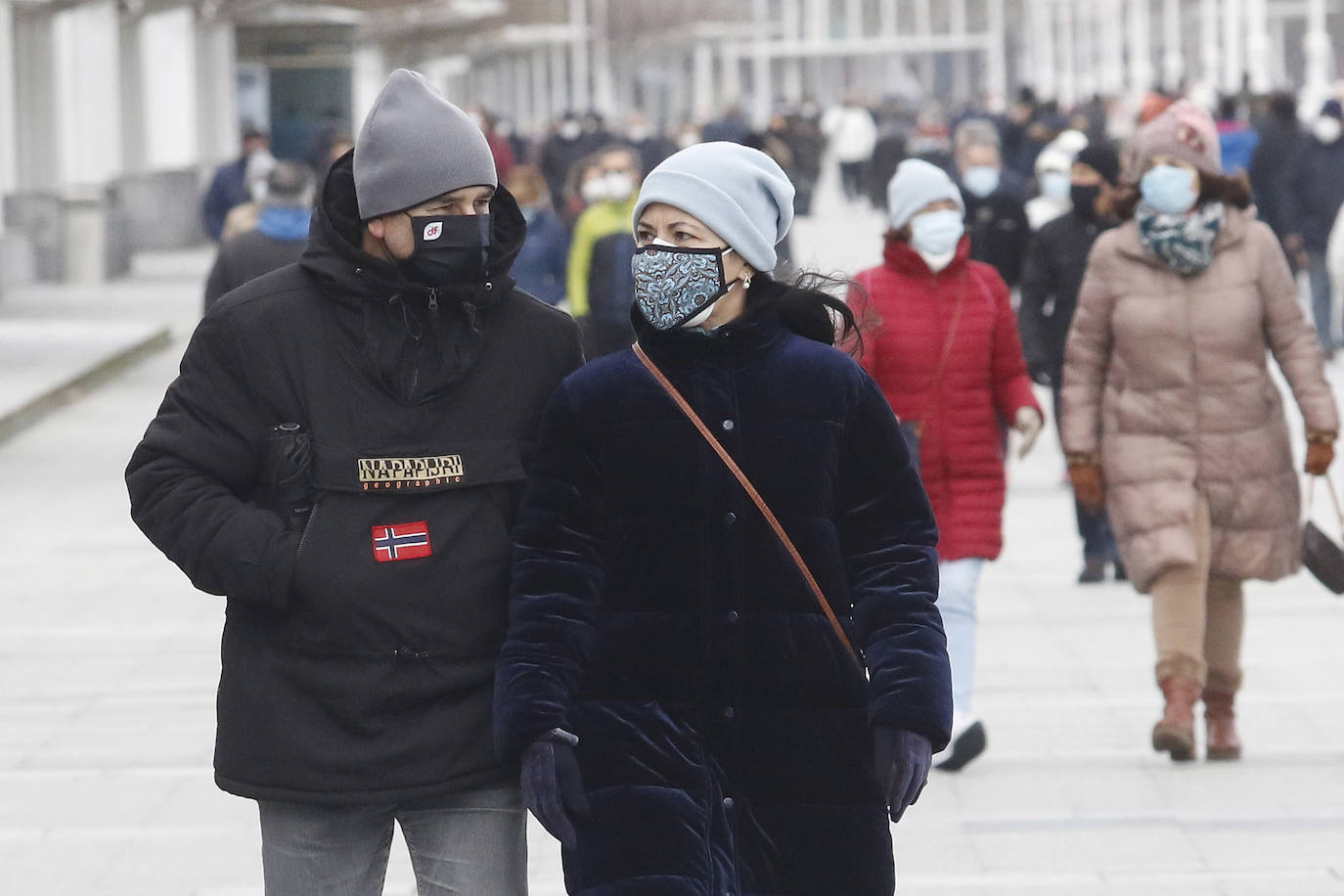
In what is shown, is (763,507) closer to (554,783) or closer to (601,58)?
(554,783)

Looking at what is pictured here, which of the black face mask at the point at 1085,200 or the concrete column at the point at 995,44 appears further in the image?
the concrete column at the point at 995,44

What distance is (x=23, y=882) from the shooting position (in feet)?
18.8

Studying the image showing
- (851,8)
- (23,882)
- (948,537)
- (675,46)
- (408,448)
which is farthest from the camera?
(851,8)

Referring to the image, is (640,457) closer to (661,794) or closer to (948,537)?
(661,794)

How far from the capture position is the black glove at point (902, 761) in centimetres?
339

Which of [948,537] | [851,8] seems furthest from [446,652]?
[851,8]

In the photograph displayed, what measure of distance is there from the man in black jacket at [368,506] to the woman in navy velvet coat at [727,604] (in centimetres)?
11

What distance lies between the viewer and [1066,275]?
364 inches

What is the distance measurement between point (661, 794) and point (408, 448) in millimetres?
575

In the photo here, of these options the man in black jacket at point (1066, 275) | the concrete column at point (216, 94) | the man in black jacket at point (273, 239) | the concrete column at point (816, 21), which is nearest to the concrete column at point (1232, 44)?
the concrete column at point (216, 94)

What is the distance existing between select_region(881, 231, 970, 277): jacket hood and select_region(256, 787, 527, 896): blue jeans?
10.8 ft

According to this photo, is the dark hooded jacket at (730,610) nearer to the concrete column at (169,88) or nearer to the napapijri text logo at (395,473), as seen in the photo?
the napapijri text logo at (395,473)

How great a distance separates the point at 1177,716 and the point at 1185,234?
1222 millimetres

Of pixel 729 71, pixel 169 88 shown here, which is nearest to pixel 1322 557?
pixel 169 88
